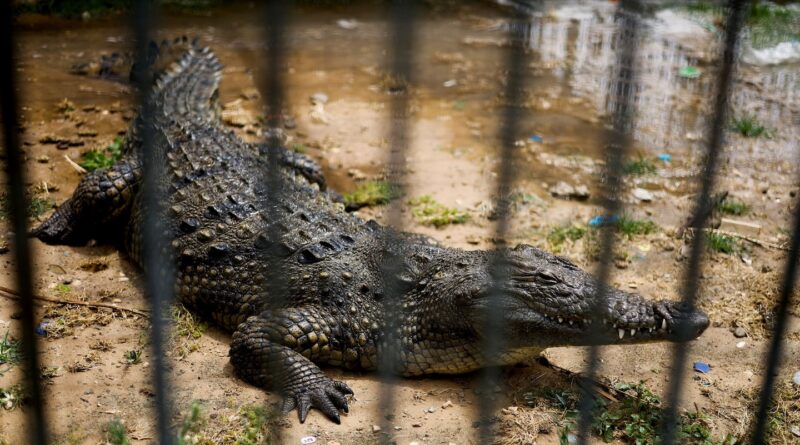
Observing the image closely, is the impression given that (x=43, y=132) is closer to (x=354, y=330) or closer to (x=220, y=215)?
A: (x=220, y=215)

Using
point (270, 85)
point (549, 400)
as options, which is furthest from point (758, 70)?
point (270, 85)

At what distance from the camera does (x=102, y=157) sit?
656 cm

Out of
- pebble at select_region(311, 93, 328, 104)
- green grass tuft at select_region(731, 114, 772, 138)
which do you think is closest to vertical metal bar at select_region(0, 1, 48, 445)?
pebble at select_region(311, 93, 328, 104)

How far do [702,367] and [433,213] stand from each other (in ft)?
7.75

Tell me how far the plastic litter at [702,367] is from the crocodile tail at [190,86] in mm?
3899

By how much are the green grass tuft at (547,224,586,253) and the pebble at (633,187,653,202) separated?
911 mm

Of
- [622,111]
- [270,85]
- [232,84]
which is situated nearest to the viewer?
[270,85]

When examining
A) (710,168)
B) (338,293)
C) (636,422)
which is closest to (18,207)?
(710,168)

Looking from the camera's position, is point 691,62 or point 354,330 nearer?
point 354,330

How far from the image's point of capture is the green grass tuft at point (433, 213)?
618cm

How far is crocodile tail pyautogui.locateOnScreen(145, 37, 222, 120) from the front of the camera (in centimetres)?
641

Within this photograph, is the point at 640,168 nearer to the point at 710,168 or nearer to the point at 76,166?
the point at 76,166

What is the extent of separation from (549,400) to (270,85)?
266 centimetres

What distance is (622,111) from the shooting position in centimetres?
233
